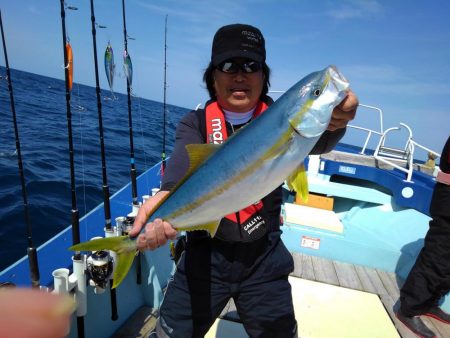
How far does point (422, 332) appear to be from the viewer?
12.6ft

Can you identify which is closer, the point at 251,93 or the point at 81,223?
the point at 251,93

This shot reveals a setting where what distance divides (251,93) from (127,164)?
1081cm

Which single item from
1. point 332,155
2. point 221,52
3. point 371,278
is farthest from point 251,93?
point 332,155

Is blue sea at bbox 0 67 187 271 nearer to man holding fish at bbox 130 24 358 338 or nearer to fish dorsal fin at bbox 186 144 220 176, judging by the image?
man holding fish at bbox 130 24 358 338

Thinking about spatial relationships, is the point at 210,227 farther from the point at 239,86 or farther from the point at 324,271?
the point at 324,271

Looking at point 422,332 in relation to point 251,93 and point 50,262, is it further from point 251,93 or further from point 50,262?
point 50,262

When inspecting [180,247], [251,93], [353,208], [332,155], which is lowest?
[353,208]

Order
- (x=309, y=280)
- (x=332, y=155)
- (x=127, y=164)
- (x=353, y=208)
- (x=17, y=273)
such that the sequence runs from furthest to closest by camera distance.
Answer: (x=127, y=164) < (x=332, y=155) < (x=353, y=208) < (x=309, y=280) < (x=17, y=273)

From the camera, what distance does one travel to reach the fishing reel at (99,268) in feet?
9.58

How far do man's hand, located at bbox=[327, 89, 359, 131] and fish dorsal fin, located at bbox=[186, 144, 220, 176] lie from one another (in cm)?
75

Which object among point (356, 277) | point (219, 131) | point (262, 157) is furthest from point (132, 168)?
point (356, 277)

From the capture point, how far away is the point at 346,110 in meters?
1.88

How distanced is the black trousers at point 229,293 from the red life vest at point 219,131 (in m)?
0.22

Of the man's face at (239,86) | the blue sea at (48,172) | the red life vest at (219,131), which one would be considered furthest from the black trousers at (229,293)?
the blue sea at (48,172)
